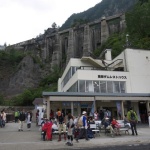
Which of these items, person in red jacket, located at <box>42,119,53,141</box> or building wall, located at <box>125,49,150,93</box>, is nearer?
person in red jacket, located at <box>42,119,53,141</box>

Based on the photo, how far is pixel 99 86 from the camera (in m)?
25.3

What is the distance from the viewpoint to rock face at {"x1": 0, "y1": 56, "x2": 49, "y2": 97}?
69.1 metres

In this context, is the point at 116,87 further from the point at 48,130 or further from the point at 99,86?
the point at 48,130

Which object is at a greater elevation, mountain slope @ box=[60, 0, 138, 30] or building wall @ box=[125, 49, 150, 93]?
mountain slope @ box=[60, 0, 138, 30]

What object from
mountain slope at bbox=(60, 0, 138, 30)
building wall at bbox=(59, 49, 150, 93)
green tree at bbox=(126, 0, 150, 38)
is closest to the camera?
building wall at bbox=(59, 49, 150, 93)

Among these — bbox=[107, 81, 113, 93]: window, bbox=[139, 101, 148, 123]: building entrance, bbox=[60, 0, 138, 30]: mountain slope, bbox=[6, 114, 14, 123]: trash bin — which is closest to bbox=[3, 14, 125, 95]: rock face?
bbox=[6, 114, 14, 123]: trash bin

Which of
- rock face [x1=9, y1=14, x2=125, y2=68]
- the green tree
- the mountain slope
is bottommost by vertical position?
the green tree

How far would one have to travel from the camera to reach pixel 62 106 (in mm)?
22797

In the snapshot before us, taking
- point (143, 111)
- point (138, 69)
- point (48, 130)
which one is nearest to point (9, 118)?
point (143, 111)

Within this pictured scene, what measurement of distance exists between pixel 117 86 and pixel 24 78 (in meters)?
50.4

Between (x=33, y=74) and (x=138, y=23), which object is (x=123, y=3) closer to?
(x=33, y=74)

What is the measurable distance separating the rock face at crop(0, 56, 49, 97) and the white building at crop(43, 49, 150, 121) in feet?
143

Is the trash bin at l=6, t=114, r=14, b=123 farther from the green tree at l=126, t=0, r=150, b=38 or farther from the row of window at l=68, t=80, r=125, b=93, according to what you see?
the green tree at l=126, t=0, r=150, b=38

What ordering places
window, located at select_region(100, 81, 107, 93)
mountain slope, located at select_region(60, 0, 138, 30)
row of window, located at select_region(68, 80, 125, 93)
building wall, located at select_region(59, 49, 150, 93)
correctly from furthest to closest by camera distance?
mountain slope, located at select_region(60, 0, 138, 30)
building wall, located at select_region(59, 49, 150, 93)
window, located at select_region(100, 81, 107, 93)
row of window, located at select_region(68, 80, 125, 93)
